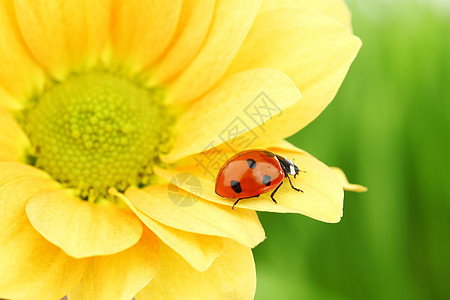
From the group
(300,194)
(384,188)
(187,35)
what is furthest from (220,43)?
(384,188)

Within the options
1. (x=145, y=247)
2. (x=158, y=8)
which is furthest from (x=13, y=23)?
(x=145, y=247)

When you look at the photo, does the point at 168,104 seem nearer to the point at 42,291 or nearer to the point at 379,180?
the point at 42,291

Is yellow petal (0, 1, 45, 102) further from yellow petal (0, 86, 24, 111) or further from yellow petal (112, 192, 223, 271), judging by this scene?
yellow petal (112, 192, 223, 271)

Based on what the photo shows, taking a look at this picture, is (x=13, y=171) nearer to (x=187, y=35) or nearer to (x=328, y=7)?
(x=187, y=35)

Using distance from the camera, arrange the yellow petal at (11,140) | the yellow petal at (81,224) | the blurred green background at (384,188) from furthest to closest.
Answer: the blurred green background at (384,188), the yellow petal at (11,140), the yellow petal at (81,224)

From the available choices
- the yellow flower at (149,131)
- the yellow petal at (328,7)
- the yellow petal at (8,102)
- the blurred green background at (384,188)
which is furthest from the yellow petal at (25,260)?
the blurred green background at (384,188)

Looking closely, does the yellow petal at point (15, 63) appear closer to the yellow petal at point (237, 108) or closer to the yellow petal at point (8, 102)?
the yellow petal at point (8, 102)
